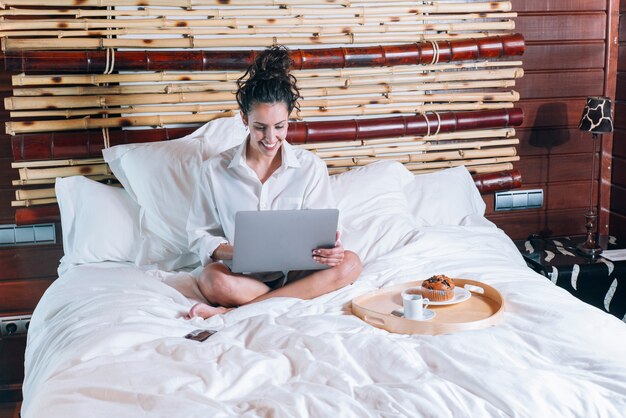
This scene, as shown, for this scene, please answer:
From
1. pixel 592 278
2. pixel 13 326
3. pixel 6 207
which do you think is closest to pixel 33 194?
pixel 6 207

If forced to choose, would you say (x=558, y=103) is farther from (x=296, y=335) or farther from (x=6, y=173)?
(x=6, y=173)

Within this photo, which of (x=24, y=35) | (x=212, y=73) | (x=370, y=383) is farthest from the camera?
(x=212, y=73)

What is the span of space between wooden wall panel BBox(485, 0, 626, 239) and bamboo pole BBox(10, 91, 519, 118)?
22 centimetres

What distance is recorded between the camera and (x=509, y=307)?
98.3 inches

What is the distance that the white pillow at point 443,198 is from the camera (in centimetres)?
353

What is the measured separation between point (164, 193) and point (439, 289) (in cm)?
127

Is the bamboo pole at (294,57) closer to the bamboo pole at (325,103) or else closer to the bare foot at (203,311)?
the bamboo pole at (325,103)

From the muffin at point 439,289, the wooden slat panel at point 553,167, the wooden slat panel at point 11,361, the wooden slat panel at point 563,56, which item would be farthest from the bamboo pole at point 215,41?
the muffin at point 439,289

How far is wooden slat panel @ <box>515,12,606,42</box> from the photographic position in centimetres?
393

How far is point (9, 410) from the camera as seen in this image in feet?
11.1

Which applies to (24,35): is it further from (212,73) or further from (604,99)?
(604,99)

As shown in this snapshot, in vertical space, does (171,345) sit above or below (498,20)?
below

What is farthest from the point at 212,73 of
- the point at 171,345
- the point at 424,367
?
the point at 424,367

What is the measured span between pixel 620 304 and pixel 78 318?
241 centimetres
